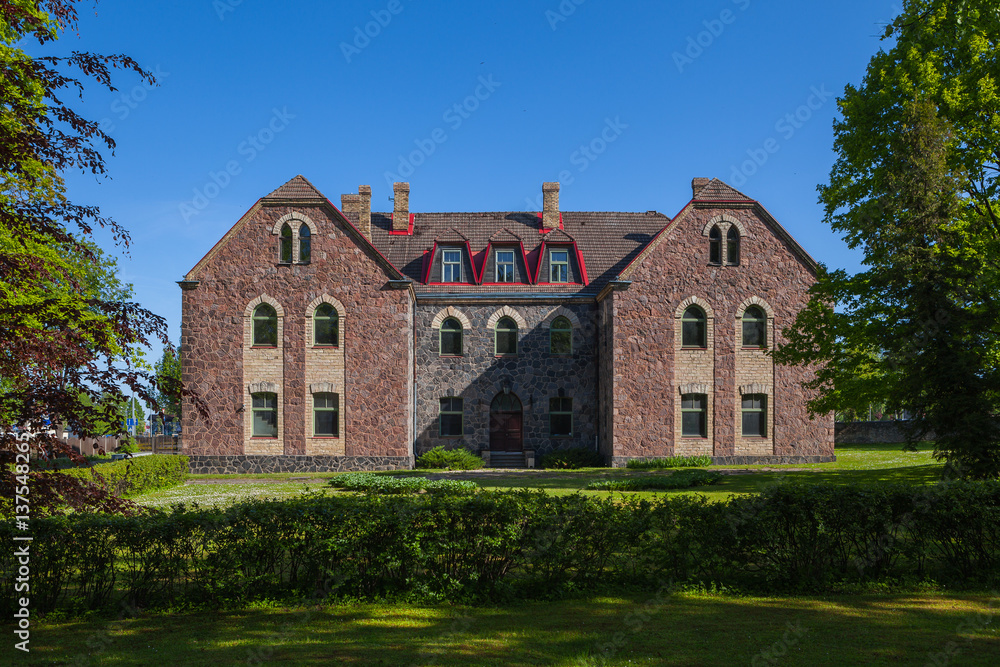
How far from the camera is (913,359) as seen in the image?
566 inches

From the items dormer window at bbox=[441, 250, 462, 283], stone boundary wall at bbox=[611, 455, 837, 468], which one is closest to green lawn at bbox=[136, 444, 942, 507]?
stone boundary wall at bbox=[611, 455, 837, 468]

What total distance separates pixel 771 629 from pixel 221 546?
6.29 meters

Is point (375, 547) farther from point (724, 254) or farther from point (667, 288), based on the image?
point (724, 254)

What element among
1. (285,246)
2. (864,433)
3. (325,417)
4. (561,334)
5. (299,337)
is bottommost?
(864,433)

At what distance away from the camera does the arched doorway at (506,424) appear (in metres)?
27.8

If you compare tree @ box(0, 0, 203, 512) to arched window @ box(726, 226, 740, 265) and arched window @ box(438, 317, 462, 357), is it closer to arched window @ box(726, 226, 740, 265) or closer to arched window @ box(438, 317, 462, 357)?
arched window @ box(438, 317, 462, 357)

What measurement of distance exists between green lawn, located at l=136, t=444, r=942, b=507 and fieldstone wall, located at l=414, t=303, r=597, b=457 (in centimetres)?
351

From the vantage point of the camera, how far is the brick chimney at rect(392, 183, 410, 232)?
102 ft

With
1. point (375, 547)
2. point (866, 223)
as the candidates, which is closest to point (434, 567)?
point (375, 547)

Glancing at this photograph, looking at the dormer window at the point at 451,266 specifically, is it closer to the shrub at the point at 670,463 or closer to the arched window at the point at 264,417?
the arched window at the point at 264,417

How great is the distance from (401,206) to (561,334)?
34.4 feet

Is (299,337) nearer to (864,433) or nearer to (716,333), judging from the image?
(716,333)

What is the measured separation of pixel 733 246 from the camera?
26766mm

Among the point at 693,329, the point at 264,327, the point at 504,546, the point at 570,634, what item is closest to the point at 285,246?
the point at 264,327
